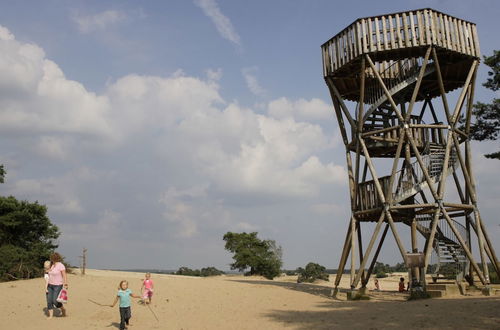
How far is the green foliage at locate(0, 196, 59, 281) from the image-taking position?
24.3 m

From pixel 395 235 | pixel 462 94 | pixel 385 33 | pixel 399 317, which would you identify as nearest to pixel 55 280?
pixel 399 317

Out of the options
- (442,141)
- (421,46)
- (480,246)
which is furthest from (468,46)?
(480,246)

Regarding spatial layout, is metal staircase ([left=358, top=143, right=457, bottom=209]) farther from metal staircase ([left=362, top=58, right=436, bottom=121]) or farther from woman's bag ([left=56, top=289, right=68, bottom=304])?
woman's bag ([left=56, top=289, right=68, bottom=304])

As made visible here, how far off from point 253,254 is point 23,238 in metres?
18.5

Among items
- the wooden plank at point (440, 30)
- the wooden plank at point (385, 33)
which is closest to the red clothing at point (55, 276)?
the wooden plank at point (385, 33)

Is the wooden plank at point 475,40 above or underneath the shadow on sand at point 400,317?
above

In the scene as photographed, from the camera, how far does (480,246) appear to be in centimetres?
1861

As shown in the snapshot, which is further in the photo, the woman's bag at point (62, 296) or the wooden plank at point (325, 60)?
the wooden plank at point (325, 60)

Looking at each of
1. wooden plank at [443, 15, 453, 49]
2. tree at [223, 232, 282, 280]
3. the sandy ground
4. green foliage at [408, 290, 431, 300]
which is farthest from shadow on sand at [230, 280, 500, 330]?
tree at [223, 232, 282, 280]

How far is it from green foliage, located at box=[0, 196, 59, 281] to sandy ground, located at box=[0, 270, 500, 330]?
3.93 meters

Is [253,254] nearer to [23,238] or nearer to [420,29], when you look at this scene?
[23,238]

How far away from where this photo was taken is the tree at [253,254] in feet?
128

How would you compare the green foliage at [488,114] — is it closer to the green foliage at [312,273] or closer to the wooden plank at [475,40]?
the wooden plank at [475,40]

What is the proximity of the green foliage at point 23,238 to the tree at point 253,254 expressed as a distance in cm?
1605
